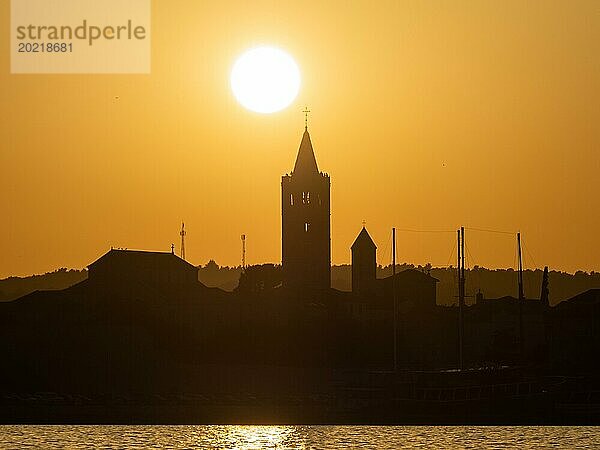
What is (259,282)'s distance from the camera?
113000 millimetres

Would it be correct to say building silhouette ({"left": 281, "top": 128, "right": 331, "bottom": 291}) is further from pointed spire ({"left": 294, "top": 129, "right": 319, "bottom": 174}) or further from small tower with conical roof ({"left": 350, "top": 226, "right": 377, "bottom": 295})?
→ small tower with conical roof ({"left": 350, "top": 226, "right": 377, "bottom": 295})

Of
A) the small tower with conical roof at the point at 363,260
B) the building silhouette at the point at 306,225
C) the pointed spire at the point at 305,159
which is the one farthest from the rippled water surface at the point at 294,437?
the small tower with conical roof at the point at 363,260

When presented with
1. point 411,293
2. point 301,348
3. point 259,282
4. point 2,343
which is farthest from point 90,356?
point 411,293

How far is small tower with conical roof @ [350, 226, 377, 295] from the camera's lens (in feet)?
385

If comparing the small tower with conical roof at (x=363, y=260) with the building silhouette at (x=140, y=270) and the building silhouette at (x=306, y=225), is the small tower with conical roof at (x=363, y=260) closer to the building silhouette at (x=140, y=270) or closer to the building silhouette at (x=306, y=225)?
the building silhouette at (x=306, y=225)

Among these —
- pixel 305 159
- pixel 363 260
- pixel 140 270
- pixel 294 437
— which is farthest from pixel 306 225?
pixel 294 437

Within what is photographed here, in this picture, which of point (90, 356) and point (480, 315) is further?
point (480, 315)

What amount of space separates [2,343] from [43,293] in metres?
13.3

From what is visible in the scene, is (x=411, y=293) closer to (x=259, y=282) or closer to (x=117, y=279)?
(x=259, y=282)

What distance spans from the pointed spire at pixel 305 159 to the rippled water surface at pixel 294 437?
1477 inches

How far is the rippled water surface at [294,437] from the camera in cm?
6606

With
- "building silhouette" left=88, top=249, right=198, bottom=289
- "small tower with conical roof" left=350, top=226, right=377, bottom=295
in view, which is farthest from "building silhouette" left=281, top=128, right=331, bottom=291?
"building silhouette" left=88, top=249, right=198, bottom=289

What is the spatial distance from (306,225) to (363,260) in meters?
7.38

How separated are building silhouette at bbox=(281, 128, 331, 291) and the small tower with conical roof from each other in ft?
16.0
